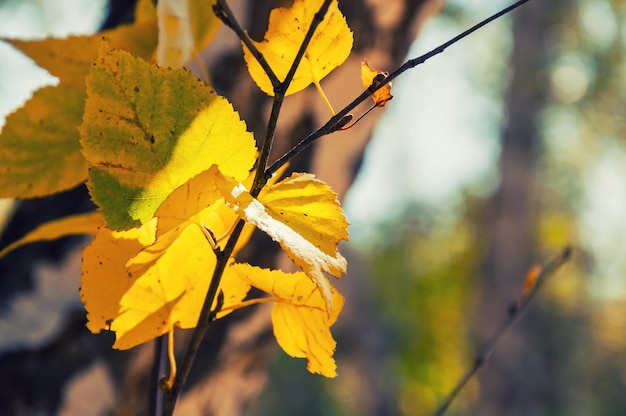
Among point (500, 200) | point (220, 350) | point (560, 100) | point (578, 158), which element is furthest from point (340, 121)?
point (578, 158)

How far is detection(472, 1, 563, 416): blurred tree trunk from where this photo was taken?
3.49m

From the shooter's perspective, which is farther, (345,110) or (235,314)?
(235,314)

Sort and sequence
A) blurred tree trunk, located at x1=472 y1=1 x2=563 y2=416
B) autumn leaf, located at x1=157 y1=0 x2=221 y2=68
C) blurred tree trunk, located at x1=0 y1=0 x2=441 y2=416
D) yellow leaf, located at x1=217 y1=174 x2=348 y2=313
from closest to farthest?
1. yellow leaf, located at x1=217 y1=174 x2=348 y2=313
2. autumn leaf, located at x1=157 y1=0 x2=221 y2=68
3. blurred tree trunk, located at x1=0 y1=0 x2=441 y2=416
4. blurred tree trunk, located at x1=472 y1=1 x2=563 y2=416

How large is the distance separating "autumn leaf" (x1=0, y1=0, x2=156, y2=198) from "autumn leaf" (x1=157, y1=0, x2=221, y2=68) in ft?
0.08

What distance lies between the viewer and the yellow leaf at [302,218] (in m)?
0.14

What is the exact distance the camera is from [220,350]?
0.50m

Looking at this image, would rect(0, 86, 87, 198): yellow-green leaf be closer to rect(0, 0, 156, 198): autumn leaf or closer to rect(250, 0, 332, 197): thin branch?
rect(0, 0, 156, 198): autumn leaf

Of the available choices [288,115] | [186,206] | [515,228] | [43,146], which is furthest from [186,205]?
[515,228]

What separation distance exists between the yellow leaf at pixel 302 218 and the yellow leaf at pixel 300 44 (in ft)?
0.12

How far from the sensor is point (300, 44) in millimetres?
180

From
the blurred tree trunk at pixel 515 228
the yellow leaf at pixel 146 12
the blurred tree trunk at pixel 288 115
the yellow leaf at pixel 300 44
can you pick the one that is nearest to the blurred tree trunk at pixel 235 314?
the blurred tree trunk at pixel 288 115

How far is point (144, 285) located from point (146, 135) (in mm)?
56

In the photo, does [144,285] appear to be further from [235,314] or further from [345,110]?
[235,314]

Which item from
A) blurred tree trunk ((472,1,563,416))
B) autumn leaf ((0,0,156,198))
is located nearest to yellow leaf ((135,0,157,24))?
autumn leaf ((0,0,156,198))
